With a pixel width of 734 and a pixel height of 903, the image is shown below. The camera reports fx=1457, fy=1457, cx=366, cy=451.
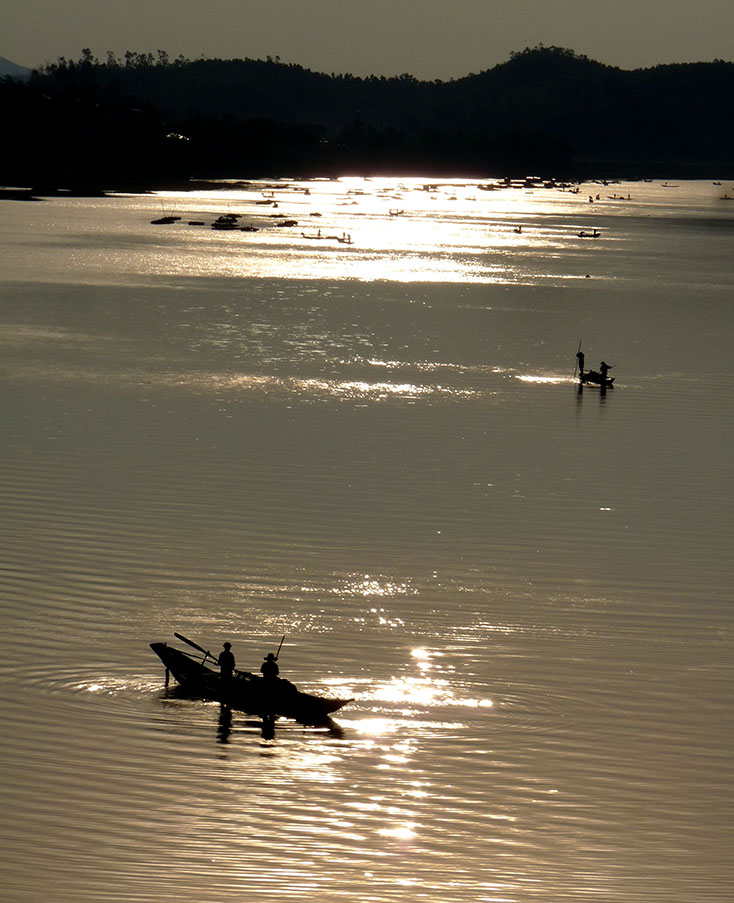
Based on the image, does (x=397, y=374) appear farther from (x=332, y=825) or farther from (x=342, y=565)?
(x=332, y=825)

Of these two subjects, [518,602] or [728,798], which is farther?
[518,602]

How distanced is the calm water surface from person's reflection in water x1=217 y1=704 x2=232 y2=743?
0.37 feet

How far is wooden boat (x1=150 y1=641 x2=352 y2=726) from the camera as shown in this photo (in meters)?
19.2

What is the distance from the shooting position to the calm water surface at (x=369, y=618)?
52.6 ft

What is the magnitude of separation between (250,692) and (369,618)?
15.3 ft

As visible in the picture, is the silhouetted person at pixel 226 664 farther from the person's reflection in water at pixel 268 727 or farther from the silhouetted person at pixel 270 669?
the person's reflection in water at pixel 268 727

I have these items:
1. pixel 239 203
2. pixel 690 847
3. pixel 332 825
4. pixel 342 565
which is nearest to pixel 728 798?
pixel 690 847

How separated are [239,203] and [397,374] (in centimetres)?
14976

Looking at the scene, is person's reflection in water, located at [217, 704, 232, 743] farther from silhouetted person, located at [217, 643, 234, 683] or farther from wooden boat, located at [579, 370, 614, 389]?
wooden boat, located at [579, 370, 614, 389]

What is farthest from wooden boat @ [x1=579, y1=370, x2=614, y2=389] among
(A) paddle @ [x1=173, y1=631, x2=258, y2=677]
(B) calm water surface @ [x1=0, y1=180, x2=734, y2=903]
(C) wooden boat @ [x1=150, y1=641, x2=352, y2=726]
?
(C) wooden boat @ [x1=150, y1=641, x2=352, y2=726]

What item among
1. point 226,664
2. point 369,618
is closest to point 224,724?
point 226,664

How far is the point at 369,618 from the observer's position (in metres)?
23.9

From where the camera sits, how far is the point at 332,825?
16.5 meters

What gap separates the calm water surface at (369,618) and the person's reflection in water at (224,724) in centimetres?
11
